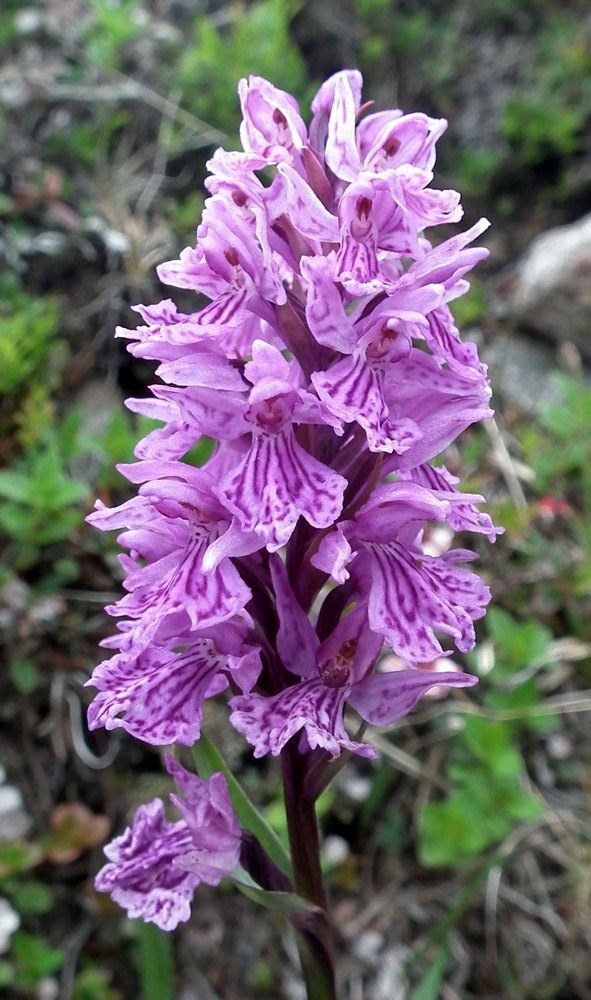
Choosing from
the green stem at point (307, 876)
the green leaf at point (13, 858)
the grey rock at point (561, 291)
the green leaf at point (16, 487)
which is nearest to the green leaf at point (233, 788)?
the green stem at point (307, 876)

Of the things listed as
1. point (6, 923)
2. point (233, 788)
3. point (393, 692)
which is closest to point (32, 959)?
point (6, 923)

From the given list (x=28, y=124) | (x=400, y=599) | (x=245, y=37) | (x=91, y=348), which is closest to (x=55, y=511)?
(x=91, y=348)

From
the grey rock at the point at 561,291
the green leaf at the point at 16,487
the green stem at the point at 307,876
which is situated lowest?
the green stem at the point at 307,876

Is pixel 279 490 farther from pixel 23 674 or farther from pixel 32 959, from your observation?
pixel 32 959

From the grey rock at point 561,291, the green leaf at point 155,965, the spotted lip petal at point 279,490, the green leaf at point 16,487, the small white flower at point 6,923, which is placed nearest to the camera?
the spotted lip petal at point 279,490

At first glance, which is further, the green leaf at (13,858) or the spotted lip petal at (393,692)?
the green leaf at (13,858)

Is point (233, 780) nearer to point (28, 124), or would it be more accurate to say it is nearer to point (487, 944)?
point (487, 944)

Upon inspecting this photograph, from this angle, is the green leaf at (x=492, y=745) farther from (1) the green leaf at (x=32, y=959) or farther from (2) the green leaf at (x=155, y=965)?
(1) the green leaf at (x=32, y=959)
